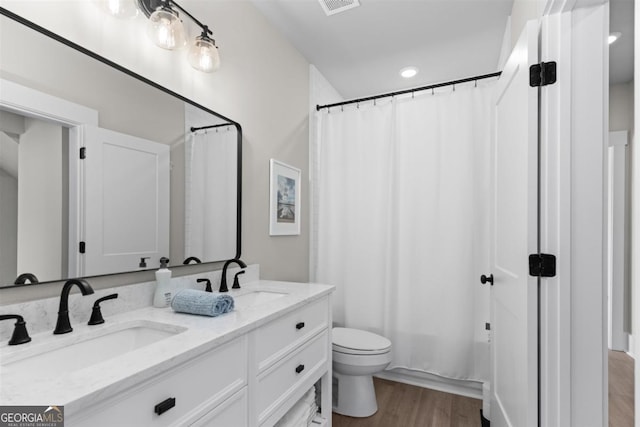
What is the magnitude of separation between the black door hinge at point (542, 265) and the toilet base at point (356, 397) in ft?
4.29

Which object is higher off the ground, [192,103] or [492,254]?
[192,103]

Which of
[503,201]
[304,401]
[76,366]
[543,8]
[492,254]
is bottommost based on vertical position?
[304,401]

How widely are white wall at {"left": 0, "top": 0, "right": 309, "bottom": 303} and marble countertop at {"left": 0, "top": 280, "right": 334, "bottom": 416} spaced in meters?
0.82

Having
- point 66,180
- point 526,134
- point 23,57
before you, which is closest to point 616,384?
point 526,134

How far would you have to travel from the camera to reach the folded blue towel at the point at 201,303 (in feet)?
3.71

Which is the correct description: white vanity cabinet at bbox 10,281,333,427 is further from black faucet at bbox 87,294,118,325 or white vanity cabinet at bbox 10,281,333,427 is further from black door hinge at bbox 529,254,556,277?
black door hinge at bbox 529,254,556,277

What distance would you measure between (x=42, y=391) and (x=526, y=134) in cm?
157

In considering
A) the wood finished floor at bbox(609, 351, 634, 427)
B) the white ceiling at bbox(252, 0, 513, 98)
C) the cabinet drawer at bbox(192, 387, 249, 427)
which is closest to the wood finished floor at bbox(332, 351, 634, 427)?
the wood finished floor at bbox(609, 351, 634, 427)

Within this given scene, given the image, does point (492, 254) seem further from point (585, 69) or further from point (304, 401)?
point (304, 401)

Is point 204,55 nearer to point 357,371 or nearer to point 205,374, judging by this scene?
point 205,374

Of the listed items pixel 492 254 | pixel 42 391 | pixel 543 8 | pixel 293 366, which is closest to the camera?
pixel 42 391

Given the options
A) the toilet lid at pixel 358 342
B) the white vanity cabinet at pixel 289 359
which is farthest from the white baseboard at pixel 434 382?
the white vanity cabinet at pixel 289 359

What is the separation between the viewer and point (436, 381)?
2352 mm

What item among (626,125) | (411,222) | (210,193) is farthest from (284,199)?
(626,125)
